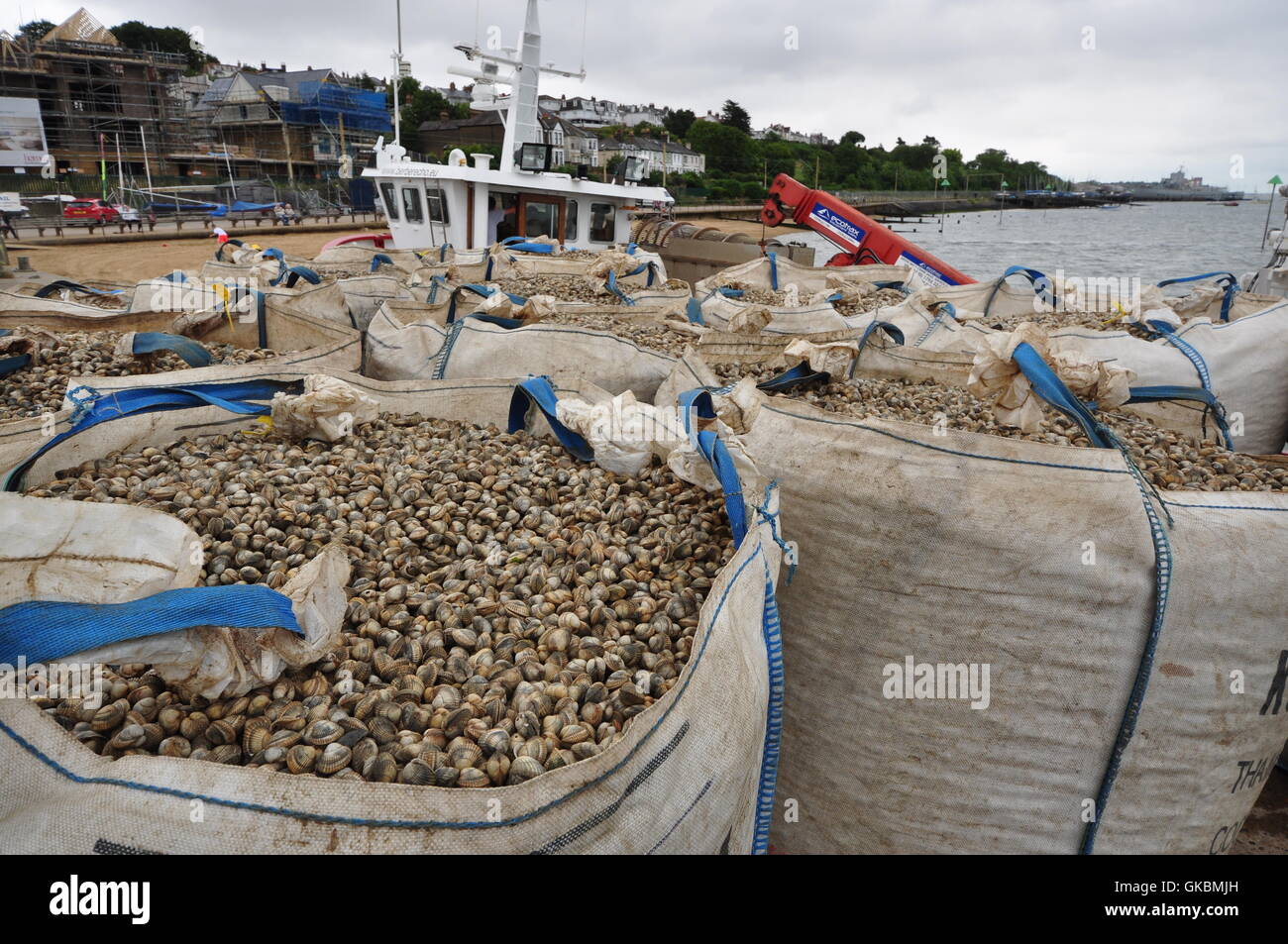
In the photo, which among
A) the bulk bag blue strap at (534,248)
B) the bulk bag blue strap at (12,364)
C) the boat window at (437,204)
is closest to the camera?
the bulk bag blue strap at (12,364)

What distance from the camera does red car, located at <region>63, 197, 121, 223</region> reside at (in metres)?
24.3

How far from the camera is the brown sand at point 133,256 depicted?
15.0 meters

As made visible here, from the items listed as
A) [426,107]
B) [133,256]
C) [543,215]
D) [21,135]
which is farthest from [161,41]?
[543,215]

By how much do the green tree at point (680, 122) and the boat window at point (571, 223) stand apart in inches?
2473

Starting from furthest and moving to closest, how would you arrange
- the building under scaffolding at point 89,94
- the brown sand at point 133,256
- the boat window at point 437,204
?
the building under scaffolding at point 89,94 → the brown sand at point 133,256 → the boat window at point 437,204

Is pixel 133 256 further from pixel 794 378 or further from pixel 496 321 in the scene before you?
pixel 794 378

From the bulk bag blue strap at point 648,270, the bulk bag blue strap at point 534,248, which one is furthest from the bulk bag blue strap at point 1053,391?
the bulk bag blue strap at point 534,248

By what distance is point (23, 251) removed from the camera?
17.4m

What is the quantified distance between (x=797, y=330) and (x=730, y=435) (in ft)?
8.97

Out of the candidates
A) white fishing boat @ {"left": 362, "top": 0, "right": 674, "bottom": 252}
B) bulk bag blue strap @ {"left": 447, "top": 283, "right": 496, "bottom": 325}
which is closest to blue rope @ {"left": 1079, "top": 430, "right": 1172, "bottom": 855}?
bulk bag blue strap @ {"left": 447, "top": 283, "right": 496, "bottom": 325}

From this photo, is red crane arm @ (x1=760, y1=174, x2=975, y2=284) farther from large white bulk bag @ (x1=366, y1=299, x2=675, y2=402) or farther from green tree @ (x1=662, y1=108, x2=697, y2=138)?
green tree @ (x1=662, y1=108, x2=697, y2=138)

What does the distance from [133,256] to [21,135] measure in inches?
813

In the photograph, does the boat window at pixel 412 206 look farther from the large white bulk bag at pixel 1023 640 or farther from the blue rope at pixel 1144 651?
the blue rope at pixel 1144 651

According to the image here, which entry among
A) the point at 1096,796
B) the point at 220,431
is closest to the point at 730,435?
the point at 1096,796
